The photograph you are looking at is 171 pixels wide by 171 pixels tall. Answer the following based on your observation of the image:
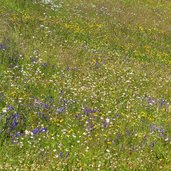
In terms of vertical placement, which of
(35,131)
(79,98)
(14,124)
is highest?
(79,98)

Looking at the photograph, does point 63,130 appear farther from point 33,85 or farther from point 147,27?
point 147,27

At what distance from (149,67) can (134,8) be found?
41.7ft

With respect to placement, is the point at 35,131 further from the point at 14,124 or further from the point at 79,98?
the point at 79,98

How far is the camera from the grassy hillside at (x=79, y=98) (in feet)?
22.5

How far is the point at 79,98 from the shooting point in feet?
31.4

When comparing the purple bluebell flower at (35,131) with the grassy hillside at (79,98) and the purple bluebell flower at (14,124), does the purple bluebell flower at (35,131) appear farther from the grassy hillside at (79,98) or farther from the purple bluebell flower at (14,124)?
the purple bluebell flower at (14,124)

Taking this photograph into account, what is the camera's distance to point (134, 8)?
2669 cm

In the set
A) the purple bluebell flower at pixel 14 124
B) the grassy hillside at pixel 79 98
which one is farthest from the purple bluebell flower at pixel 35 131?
the purple bluebell flower at pixel 14 124

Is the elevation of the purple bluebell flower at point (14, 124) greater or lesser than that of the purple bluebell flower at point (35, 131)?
greater

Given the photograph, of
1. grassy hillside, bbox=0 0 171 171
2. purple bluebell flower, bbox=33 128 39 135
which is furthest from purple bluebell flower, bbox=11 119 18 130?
purple bluebell flower, bbox=33 128 39 135

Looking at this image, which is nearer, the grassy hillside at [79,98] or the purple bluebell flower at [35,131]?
the grassy hillside at [79,98]

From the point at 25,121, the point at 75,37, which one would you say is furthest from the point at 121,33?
the point at 25,121

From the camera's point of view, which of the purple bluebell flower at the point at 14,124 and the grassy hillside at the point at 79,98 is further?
the purple bluebell flower at the point at 14,124

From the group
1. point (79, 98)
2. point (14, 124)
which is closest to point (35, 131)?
point (14, 124)
